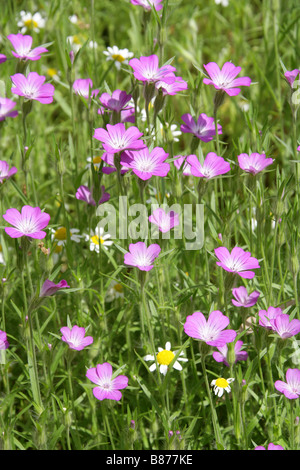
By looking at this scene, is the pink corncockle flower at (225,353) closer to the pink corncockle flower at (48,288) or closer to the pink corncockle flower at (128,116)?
the pink corncockle flower at (48,288)

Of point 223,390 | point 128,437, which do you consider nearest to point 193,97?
point 223,390

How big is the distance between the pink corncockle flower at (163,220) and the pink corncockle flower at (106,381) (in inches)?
14.2

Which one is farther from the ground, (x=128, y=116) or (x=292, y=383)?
(x=128, y=116)

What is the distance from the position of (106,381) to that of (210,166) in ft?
1.87

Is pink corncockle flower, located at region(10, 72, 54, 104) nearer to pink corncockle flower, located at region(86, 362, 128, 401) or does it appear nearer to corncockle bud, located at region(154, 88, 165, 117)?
corncockle bud, located at region(154, 88, 165, 117)

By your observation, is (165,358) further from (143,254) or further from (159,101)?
(159,101)

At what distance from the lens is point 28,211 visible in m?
1.43

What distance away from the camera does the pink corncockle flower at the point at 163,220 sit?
1.45 meters

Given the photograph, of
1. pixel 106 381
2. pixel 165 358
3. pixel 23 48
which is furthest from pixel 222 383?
pixel 23 48

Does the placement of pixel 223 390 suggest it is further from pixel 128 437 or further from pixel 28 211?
pixel 28 211

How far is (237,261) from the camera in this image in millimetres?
1410

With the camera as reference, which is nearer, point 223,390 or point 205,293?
point 223,390

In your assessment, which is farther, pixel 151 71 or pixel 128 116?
pixel 128 116
